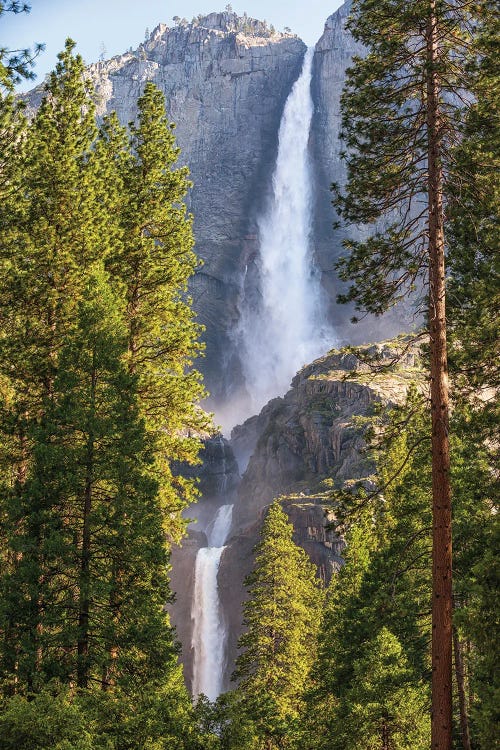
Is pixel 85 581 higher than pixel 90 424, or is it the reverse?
pixel 90 424

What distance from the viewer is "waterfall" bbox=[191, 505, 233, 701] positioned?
56094 mm

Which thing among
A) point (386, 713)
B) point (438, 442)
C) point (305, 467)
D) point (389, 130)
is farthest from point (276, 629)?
point (305, 467)

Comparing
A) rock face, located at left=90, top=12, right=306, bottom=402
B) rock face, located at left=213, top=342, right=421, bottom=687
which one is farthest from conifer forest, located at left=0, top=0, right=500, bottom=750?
rock face, located at left=90, top=12, right=306, bottom=402

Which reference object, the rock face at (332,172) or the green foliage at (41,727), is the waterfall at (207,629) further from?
the rock face at (332,172)

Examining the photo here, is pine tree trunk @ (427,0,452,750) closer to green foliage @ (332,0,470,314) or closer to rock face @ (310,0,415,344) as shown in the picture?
green foliage @ (332,0,470,314)

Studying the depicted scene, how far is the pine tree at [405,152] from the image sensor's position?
443 inches

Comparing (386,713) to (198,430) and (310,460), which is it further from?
(310,460)

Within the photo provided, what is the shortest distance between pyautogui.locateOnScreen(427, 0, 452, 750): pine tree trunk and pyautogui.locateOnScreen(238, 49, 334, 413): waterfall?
345 ft

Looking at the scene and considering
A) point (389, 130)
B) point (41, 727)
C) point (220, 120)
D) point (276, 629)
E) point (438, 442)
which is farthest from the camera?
point (220, 120)

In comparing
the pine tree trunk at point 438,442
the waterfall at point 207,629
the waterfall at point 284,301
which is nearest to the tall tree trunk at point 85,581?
the pine tree trunk at point 438,442

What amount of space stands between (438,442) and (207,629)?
52332mm

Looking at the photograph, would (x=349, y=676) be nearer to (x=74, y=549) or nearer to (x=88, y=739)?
(x=74, y=549)

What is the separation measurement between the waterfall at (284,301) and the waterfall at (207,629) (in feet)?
186

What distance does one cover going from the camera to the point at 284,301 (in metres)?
124
